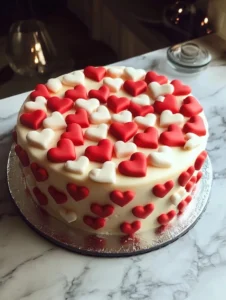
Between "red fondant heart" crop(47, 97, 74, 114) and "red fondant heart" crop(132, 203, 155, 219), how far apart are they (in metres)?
0.23

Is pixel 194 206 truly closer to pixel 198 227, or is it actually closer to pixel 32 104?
pixel 198 227

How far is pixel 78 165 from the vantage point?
2.76ft

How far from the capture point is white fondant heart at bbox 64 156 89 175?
84 centimetres

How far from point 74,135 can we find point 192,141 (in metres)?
0.20

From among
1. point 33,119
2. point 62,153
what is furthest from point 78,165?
point 33,119

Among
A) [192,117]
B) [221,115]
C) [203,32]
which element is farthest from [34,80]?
[192,117]

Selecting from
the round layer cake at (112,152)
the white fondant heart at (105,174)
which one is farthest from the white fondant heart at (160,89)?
the white fondant heart at (105,174)

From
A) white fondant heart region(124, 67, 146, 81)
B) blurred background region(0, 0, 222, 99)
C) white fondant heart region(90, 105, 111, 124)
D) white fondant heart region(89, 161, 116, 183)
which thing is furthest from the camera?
blurred background region(0, 0, 222, 99)

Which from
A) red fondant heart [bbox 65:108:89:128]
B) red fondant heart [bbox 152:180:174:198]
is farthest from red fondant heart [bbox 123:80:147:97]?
red fondant heart [bbox 152:180:174:198]

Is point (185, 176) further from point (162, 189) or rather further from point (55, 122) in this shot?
point (55, 122)

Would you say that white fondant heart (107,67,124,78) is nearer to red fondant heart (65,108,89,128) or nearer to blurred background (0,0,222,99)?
red fondant heart (65,108,89,128)

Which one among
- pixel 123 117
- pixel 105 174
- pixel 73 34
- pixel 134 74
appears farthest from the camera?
pixel 73 34

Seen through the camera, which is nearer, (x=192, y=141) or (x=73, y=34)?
(x=192, y=141)

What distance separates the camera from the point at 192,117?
0.94 meters
